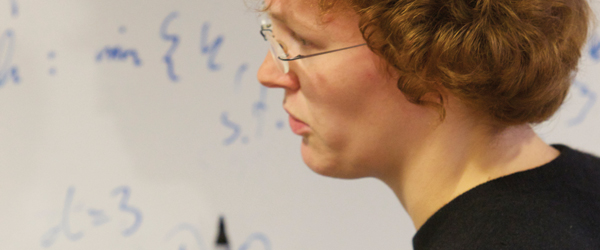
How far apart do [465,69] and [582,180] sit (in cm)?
17

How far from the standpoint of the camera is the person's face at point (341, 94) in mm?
451

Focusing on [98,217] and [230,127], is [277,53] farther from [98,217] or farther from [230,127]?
[98,217]

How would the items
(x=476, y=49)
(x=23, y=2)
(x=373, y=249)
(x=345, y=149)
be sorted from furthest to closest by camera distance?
(x=373, y=249), (x=23, y=2), (x=345, y=149), (x=476, y=49)

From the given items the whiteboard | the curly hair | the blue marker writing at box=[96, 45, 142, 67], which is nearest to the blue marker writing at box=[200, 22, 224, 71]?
the whiteboard

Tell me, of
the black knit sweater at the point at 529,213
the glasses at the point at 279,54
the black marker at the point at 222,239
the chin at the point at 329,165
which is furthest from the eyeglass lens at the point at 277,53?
the black marker at the point at 222,239

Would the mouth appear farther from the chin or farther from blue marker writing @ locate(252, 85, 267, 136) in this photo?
blue marker writing @ locate(252, 85, 267, 136)

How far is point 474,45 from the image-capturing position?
15.7 inches

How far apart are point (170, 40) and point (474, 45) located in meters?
0.49

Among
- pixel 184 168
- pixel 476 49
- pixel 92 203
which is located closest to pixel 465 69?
pixel 476 49

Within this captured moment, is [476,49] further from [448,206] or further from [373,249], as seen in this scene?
[373,249]

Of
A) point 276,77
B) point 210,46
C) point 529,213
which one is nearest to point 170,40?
point 210,46

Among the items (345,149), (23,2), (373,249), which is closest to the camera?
(345,149)

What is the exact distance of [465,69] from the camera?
41 centimetres

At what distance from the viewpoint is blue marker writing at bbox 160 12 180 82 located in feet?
2.32
